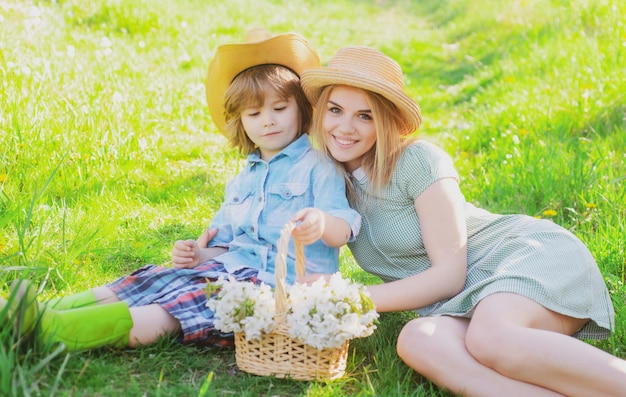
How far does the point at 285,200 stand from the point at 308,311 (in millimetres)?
721

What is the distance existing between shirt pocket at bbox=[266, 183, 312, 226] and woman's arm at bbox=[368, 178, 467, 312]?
1.45 feet

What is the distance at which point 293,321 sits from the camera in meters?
2.31

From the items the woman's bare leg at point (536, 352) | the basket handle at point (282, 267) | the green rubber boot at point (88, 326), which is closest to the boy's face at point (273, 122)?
the basket handle at point (282, 267)

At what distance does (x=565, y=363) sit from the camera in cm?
223

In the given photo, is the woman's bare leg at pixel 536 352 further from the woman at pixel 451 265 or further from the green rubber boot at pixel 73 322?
the green rubber boot at pixel 73 322

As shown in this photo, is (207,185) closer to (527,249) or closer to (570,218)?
(570,218)

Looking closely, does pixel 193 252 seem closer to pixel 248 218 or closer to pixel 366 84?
pixel 248 218

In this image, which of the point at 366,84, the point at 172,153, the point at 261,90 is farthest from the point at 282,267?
the point at 172,153

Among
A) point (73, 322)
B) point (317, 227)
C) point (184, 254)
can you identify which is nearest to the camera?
point (73, 322)

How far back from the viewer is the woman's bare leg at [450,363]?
2.32 meters

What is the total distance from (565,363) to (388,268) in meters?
0.84

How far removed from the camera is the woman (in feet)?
7.54

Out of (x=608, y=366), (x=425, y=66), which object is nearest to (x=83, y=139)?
(x=608, y=366)

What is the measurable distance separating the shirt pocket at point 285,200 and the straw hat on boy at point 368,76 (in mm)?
377
